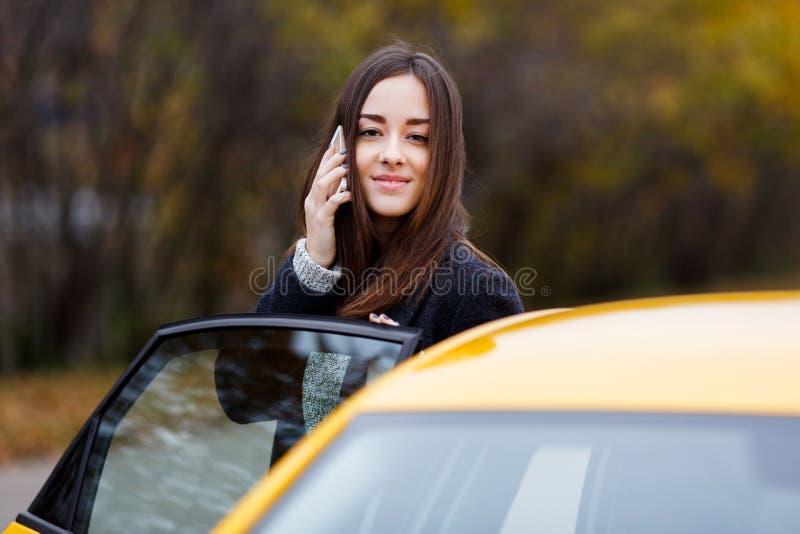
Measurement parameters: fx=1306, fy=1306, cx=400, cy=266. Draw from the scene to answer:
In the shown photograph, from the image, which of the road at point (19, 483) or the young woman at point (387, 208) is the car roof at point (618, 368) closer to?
the young woman at point (387, 208)

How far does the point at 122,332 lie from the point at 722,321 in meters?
13.9

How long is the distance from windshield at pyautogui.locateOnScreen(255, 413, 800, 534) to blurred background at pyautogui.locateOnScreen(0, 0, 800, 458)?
395cm

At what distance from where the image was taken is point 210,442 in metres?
2.80

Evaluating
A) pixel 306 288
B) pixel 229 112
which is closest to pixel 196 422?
pixel 306 288

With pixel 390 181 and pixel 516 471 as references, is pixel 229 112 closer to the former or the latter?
pixel 390 181

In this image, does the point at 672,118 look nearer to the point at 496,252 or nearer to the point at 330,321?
the point at 496,252

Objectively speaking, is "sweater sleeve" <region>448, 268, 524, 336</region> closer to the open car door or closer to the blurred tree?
the open car door

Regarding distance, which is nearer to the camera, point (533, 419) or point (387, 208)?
point (533, 419)

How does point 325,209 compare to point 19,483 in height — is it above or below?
above

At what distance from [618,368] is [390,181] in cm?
140

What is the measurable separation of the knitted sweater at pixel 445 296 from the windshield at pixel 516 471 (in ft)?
3.06

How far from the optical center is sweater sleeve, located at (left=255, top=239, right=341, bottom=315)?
125 inches

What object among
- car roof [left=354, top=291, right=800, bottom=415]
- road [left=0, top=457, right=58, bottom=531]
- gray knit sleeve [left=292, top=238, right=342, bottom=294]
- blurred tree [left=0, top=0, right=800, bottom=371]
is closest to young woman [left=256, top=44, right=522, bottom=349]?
gray knit sleeve [left=292, top=238, right=342, bottom=294]

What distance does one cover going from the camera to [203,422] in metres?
2.81
